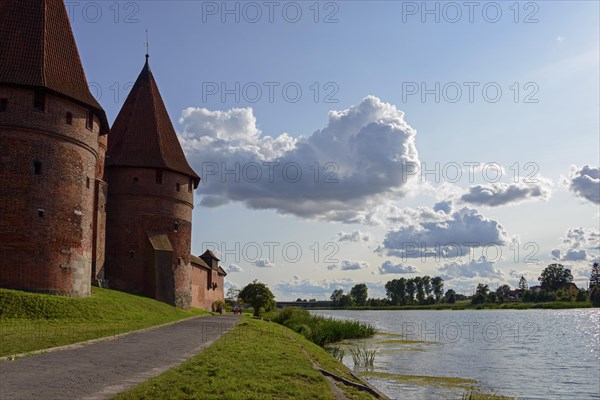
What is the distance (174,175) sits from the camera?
38375 mm

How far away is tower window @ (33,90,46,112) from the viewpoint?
2433 cm

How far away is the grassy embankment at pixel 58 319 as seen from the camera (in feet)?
49.1

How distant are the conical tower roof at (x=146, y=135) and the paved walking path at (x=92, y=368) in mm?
22338

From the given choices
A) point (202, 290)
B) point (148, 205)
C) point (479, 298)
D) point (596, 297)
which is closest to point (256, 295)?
point (202, 290)

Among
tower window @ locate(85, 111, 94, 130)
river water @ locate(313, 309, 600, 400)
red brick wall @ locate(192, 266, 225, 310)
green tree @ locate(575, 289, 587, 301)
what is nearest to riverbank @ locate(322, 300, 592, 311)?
green tree @ locate(575, 289, 587, 301)

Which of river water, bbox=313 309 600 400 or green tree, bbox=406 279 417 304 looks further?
green tree, bbox=406 279 417 304

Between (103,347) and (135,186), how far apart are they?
23.6m

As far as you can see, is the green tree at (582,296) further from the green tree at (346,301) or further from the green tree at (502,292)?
the green tree at (346,301)

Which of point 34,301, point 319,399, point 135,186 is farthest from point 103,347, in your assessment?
point 135,186

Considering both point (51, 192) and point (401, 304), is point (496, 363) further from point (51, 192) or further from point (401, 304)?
point (401, 304)

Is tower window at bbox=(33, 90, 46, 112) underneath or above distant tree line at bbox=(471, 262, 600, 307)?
above

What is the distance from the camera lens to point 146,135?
38531 millimetres

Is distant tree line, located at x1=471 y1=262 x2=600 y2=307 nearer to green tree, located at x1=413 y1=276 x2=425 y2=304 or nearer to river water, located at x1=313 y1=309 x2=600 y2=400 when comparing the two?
green tree, located at x1=413 y1=276 x2=425 y2=304

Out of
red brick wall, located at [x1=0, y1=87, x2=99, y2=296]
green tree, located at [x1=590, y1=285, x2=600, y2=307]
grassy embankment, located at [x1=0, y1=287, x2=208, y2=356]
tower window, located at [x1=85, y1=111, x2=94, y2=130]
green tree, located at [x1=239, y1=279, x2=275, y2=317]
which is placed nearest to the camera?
grassy embankment, located at [x1=0, y1=287, x2=208, y2=356]
